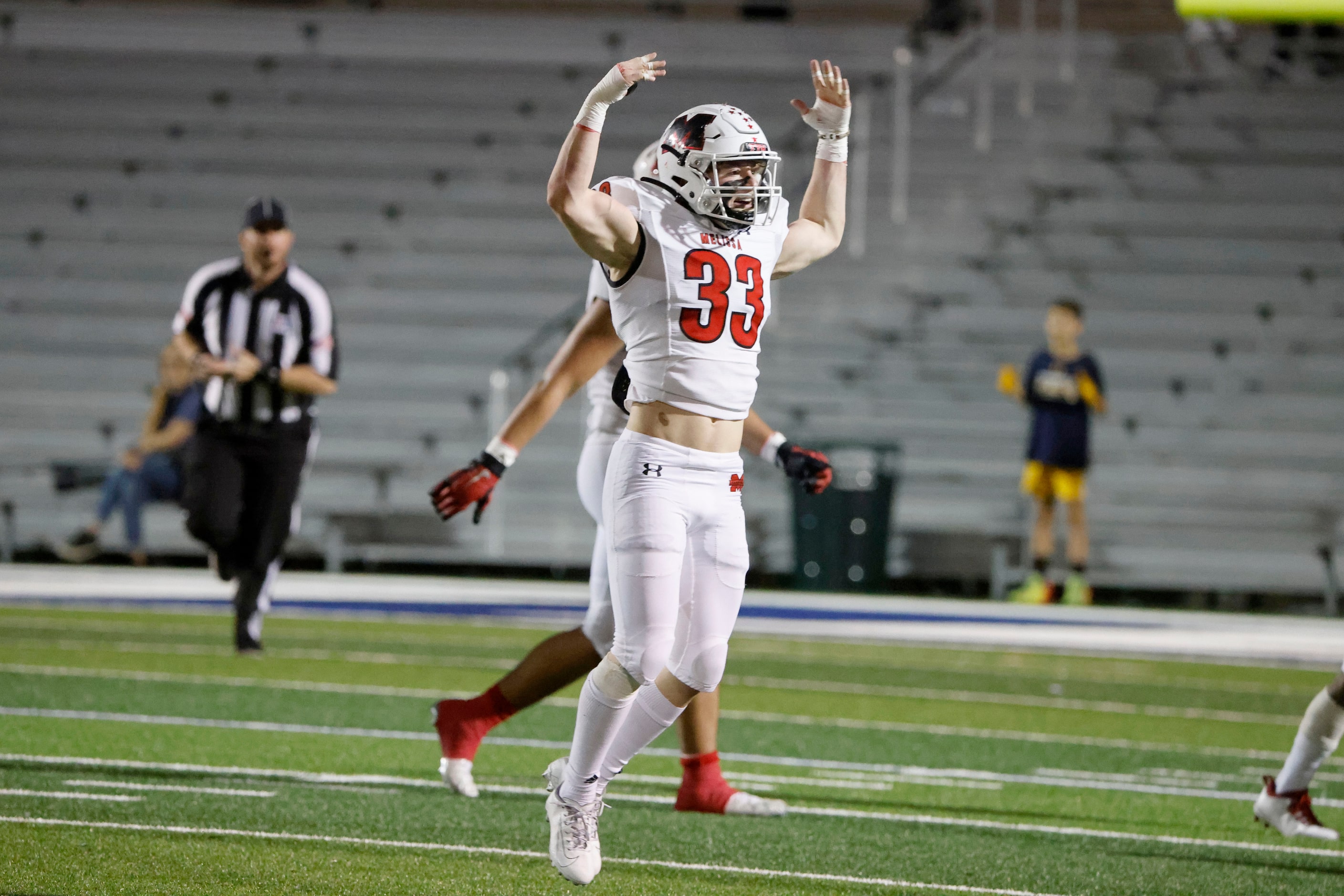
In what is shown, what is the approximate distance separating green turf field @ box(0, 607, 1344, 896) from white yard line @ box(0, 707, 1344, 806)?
0.02 m

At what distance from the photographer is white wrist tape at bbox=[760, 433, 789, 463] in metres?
5.08

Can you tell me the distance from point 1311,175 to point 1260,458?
2.62 meters

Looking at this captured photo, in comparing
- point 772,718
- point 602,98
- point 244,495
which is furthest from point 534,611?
point 602,98

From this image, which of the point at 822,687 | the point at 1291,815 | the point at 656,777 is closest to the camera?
the point at 1291,815

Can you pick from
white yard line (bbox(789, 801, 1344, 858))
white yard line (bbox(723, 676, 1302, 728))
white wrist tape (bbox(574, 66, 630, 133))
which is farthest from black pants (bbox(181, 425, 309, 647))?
white wrist tape (bbox(574, 66, 630, 133))

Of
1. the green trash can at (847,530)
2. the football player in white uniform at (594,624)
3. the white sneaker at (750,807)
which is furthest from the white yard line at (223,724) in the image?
the green trash can at (847,530)

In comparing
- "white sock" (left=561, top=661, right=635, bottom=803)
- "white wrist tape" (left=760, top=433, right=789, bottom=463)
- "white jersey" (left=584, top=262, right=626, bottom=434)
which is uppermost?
"white jersey" (left=584, top=262, right=626, bottom=434)

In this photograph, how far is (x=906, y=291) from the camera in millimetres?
14734

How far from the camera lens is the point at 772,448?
5.09 m

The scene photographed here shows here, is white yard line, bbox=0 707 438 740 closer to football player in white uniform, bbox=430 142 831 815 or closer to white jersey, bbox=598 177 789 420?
football player in white uniform, bbox=430 142 831 815

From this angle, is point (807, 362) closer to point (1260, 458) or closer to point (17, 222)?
point (1260, 458)

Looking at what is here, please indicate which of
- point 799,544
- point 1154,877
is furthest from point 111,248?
point 1154,877

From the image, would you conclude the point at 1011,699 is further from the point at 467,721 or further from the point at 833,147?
the point at 833,147

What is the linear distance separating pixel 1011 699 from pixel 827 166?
400 cm
